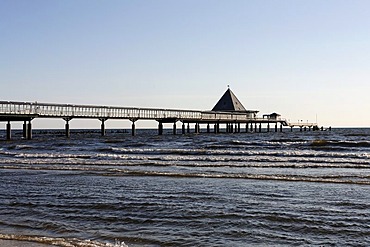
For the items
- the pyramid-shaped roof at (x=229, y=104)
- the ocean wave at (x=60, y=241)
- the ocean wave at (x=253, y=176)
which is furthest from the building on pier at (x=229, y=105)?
the ocean wave at (x=60, y=241)

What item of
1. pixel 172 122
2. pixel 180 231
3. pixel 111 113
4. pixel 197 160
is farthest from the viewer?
pixel 172 122

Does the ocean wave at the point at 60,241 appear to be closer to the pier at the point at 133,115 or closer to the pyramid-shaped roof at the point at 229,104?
the pier at the point at 133,115

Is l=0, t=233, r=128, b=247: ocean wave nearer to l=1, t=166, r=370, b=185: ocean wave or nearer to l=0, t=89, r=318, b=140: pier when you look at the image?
l=1, t=166, r=370, b=185: ocean wave

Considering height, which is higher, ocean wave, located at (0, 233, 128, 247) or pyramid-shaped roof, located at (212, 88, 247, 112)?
pyramid-shaped roof, located at (212, 88, 247, 112)

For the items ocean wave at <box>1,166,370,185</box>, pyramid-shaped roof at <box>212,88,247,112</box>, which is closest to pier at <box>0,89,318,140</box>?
pyramid-shaped roof at <box>212,88,247,112</box>

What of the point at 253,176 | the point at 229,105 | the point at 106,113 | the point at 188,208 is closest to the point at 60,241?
the point at 188,208

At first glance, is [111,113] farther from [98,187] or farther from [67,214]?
[67,214]

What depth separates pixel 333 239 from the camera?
6.93 m

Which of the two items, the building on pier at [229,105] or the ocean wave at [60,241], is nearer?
the ocean wave at [60,241]

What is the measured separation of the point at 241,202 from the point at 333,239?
10.1 feet

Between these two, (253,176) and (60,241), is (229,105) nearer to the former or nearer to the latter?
(253,176)

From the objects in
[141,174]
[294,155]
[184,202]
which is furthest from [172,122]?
[184,202]

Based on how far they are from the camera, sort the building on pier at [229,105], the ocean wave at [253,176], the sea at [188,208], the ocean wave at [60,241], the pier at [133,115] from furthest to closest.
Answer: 1. the building on pier at [229,105]
2. the pier at [133,115]
3. the ocean wave at [253,176]
4. the sea at [188,208]
5. the ocean wave at [60,241]

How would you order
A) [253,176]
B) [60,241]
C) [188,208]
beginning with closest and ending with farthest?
[60,241] < [188,208] < [253,176]
